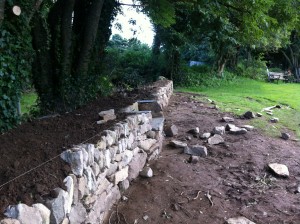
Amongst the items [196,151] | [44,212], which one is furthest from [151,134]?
[44,212]

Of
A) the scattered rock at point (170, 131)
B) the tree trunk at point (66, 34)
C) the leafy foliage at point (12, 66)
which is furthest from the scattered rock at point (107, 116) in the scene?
the tree trunk at point (66, 34)

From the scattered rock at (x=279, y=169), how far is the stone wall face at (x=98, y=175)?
1.89 meters

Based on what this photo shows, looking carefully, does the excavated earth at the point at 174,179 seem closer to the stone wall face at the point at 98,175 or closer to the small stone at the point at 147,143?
the stone wall face at the point at 98,175

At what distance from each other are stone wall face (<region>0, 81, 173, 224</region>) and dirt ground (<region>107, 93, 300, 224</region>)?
0.25 meters

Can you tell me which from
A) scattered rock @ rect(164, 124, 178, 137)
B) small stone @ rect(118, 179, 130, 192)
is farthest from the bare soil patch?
scattered rock @ rect(164, 124, 178, 137)

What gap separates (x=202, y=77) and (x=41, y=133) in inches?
580

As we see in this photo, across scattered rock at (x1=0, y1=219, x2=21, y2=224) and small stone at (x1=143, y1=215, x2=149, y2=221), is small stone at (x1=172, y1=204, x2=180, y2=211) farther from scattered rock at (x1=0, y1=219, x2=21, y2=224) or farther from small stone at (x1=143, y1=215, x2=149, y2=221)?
scattered rock at (x1=0, y1=219, x2=21, y2=224)

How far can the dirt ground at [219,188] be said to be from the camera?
4184 mm

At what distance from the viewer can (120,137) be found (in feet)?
14.2

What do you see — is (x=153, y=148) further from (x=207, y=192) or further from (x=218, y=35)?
(x=218, y=35)

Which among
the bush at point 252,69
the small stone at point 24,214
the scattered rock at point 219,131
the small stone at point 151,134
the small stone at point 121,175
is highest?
the small stone at point 24,214

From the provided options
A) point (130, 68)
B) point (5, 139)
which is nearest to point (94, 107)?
point (5, 139)

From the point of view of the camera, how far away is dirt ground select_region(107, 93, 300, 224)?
4184mm

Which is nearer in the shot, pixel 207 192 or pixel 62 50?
pixel 207 192
